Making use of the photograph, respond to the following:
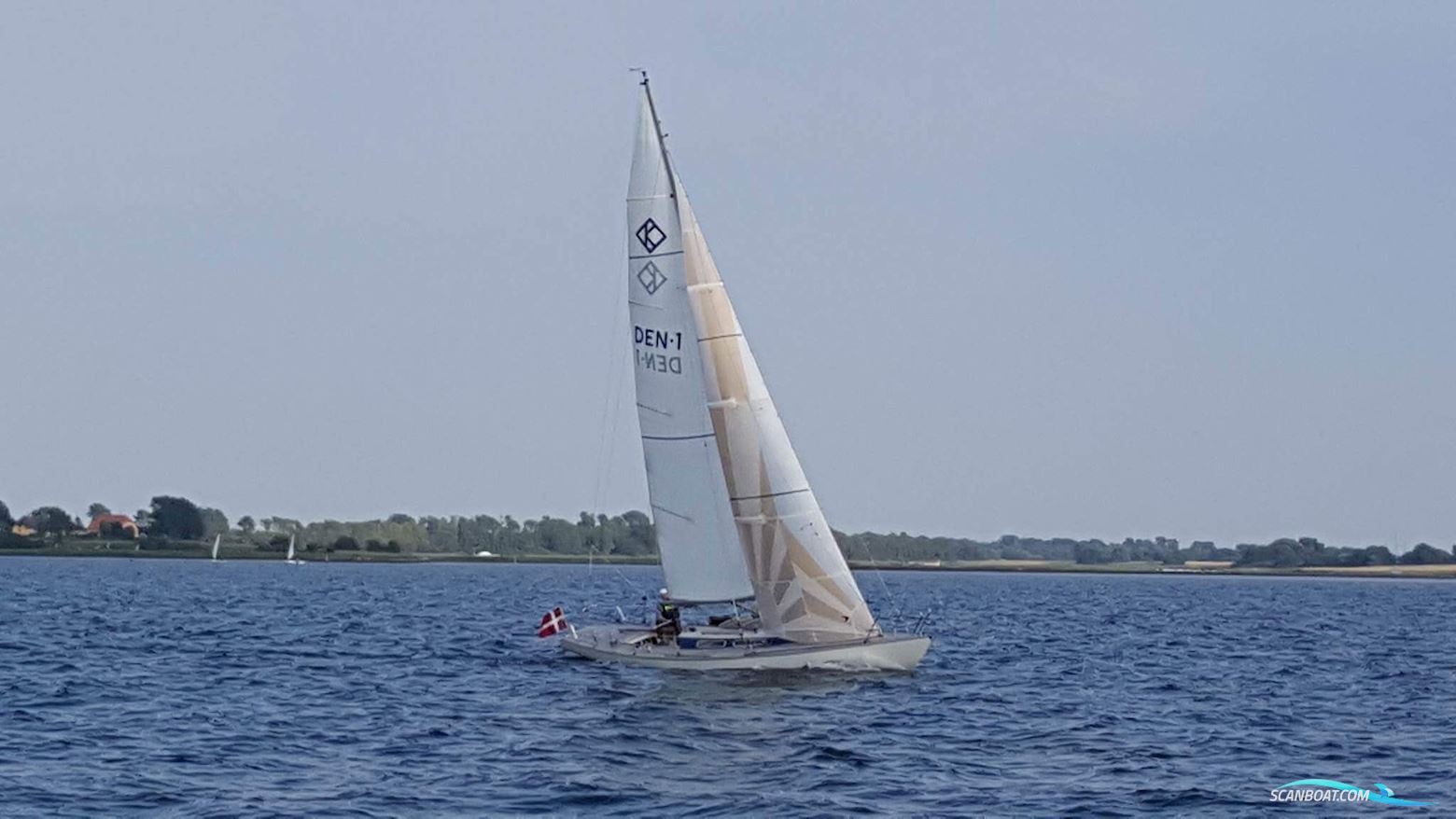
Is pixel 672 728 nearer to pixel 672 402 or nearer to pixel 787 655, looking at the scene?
pixel 787 655

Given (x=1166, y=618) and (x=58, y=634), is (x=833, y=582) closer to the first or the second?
(x=58, y=634)

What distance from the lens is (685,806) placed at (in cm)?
2627

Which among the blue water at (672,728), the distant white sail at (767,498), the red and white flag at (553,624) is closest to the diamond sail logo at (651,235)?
the distant white sail at (767,498)

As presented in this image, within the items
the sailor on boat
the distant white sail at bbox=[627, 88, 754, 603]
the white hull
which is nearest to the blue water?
the white hull

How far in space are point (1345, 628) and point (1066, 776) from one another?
54.6m

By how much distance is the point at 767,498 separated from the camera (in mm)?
42625

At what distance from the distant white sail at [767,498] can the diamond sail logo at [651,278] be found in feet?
3.51

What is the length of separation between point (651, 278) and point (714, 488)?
5362 mm

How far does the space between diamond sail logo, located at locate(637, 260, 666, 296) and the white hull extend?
8.54 meters

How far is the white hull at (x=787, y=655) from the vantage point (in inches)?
1623

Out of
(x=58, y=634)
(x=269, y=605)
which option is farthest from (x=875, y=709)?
(x=269, y=605)

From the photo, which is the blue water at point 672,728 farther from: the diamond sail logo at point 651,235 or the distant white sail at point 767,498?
the diamond sail logo at point 651,235

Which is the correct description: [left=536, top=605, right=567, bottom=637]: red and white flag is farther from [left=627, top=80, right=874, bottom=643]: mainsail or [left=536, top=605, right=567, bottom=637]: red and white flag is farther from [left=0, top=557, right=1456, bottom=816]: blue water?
[left=627, top=80, right=874, bottom=643]: mainsail

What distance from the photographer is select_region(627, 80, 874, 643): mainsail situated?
4244 centimetres
